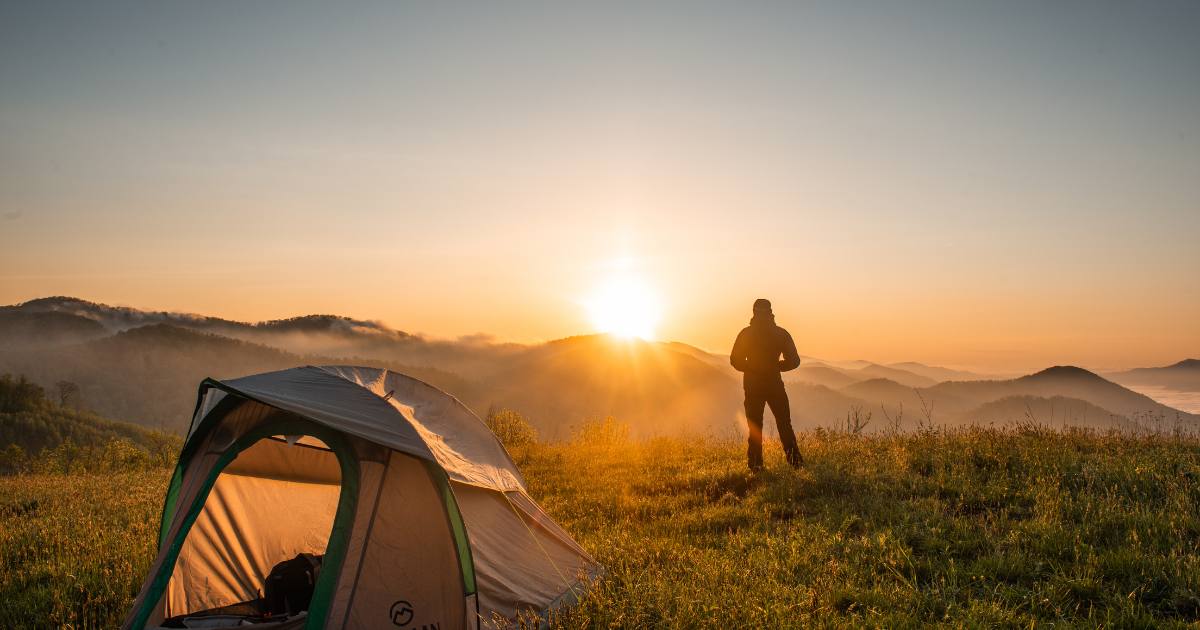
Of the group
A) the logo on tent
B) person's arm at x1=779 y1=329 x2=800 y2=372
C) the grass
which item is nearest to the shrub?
the grass

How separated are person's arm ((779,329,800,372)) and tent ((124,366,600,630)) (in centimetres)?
595

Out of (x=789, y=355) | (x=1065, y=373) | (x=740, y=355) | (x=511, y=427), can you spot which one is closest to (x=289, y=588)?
(x=740, y=355)

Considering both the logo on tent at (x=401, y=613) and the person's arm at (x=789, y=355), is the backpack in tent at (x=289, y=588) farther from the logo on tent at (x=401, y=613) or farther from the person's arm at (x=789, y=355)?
the person's arm at (x=789, y=355)

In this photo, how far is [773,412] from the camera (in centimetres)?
1140

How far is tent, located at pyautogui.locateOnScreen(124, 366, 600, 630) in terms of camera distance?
5539mm

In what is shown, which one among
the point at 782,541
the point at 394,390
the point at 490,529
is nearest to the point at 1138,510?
the point at 782,541

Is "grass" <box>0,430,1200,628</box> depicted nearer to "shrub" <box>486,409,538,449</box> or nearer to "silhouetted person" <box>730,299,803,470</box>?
"silhouetted person" <box>730,299,803,470</box>

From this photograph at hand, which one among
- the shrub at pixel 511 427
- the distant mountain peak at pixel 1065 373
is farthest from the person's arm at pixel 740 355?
the distant mountain peak at pixel 1065 373

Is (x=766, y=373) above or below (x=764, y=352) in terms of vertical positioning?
below

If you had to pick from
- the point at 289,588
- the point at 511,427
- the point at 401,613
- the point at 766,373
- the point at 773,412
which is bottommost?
the point at 511,427

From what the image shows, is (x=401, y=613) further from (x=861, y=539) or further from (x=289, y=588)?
(x=861, y=539)

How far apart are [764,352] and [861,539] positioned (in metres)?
4.62

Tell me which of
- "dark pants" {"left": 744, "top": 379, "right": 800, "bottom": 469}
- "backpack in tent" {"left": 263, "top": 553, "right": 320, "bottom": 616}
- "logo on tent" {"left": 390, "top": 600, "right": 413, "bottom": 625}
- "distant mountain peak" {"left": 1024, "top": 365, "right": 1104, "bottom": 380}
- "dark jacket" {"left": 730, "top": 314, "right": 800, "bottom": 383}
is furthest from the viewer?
"distant mountain peak" {"left": 1024, "top": 365, "right": 1104, "bottom": 380}

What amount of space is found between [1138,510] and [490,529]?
23.1 ft
